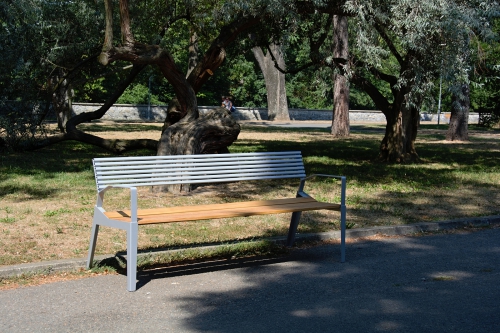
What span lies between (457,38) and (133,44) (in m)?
6.08

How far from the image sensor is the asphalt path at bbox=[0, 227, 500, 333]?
202 inches

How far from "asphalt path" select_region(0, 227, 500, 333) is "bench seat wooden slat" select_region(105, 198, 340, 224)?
23.3 inches

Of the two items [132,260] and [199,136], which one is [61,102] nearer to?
[199,136]

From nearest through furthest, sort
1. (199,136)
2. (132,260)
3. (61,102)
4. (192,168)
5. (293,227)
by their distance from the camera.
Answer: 1. (132,260)
2. (192,168)
3. (293,227)
4. (199,136)
5. (61,102)

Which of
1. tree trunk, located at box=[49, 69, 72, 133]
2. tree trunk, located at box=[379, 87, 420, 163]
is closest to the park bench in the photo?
tree trunk, located at box=[379, 87, 420, 163]

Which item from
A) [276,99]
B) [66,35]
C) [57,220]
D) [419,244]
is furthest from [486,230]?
[276,99]

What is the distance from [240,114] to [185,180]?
4510 cm

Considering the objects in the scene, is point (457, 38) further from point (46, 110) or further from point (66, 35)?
point (66, 35)

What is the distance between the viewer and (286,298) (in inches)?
231

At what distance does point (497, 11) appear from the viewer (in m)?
13.3

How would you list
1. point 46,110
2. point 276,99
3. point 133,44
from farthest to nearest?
point 276,99
point 46,110
point 133,44

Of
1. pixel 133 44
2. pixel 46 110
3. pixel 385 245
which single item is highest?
pixel 133 44

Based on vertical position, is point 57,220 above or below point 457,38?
below

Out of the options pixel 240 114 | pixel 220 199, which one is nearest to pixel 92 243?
pixel 220 199
